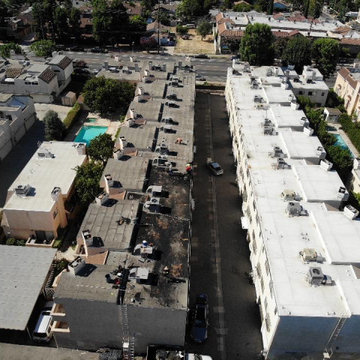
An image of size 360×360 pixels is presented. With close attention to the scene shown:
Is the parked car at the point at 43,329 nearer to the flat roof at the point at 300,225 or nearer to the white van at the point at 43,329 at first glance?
the white van at the point at 43,329

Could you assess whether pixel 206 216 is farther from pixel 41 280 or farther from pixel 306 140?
pixel 41 280

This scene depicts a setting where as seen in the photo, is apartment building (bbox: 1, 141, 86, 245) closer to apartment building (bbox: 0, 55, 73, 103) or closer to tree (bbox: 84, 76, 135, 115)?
tree (bbox: 84, 76, 135, 115)

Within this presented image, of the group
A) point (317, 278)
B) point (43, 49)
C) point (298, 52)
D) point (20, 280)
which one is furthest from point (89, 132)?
point (298, 52)

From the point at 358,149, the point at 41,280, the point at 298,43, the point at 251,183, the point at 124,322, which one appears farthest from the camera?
the point at 298,43

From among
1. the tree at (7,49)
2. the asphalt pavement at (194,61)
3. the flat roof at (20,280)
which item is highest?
the tree at (7,49)

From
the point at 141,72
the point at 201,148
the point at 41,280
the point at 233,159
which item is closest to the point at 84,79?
the point at 141,72

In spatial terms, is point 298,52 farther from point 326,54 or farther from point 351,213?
point 351,213

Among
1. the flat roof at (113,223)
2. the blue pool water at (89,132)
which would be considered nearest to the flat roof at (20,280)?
the flat roof at (113,223)
